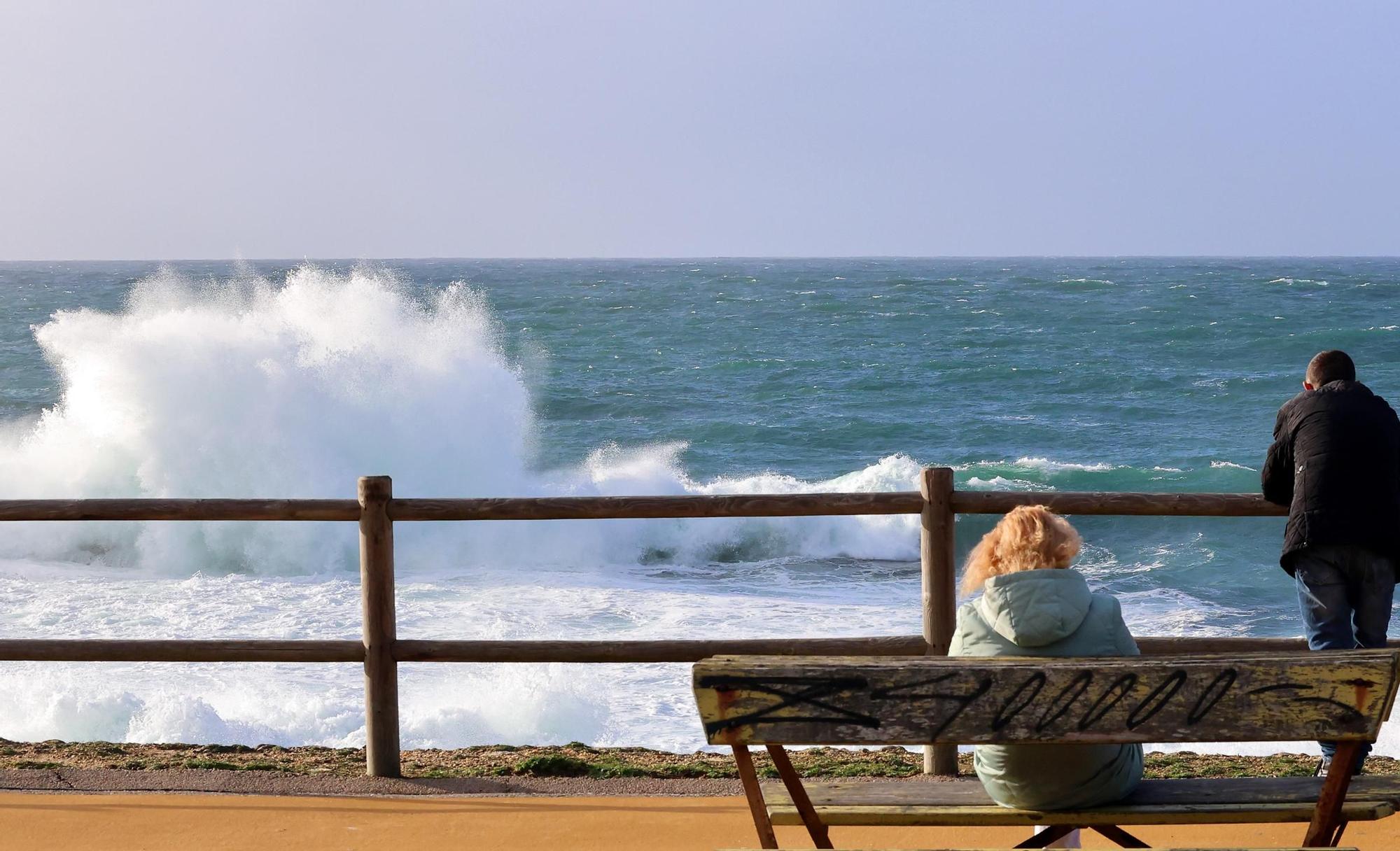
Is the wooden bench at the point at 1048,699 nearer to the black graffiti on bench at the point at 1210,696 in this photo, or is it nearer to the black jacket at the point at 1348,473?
the black graffiti on bench at the point at 1210,696

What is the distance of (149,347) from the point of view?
19.8m

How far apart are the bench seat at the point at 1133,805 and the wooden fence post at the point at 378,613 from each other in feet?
6.14

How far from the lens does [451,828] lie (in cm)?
430

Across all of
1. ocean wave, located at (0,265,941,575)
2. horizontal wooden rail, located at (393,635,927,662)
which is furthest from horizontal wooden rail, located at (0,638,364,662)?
ocean wave, located at (0,265,941,575)

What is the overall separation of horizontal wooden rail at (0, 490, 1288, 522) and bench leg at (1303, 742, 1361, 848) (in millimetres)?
1769

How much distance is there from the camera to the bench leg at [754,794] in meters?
2.68

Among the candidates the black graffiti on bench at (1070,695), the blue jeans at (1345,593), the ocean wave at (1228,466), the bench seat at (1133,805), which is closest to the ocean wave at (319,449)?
the ocean wave at (1228,466)

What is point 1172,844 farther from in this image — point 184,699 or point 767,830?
point 184,699

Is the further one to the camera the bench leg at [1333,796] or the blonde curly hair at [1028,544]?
the blonde curly hair at [1028,544]

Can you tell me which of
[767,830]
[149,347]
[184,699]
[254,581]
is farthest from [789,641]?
[149,347]

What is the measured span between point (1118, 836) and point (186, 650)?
3067 millimetres

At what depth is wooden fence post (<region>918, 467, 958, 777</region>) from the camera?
15.1 feet

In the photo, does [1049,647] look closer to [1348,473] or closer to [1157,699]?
[1157,699]

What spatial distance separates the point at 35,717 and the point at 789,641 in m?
4.81
